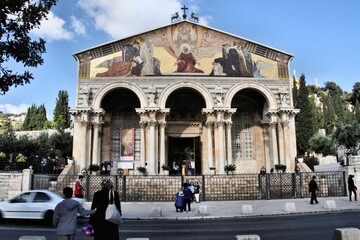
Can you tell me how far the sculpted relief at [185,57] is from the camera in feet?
88.6

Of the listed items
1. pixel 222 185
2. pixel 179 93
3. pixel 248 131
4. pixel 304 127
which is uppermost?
pixel 179 93

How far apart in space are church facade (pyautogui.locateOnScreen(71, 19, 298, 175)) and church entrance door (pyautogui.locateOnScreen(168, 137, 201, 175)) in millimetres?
206

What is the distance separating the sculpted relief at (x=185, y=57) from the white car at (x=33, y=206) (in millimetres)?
15818

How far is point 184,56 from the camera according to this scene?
27469 mm

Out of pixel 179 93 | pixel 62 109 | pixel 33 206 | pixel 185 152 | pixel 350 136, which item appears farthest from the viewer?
pixel 62 109

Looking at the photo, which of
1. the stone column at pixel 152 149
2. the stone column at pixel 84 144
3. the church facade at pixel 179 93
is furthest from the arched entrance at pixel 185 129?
the stone column at pixel 84 144

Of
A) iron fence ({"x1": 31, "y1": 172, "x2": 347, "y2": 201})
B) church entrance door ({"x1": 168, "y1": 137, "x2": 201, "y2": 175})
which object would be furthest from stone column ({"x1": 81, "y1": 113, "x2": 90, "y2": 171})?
church entrance door ({"x1": 168, "y1": 137, "x2": 201, "y2": 175})

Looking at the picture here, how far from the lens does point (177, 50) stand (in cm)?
2755

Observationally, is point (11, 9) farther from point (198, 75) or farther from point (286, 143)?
point (286, 143)

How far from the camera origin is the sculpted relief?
27.0 m

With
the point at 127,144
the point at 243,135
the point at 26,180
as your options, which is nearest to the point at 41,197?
the point at 26,180

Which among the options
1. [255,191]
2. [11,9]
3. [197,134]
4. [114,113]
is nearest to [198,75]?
[197,134]

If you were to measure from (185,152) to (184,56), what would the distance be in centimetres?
842

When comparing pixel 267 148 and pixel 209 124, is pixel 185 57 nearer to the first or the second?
pixel 209 124
